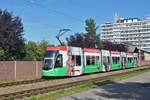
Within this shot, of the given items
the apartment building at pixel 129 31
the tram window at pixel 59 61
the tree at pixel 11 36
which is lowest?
the tram window at pixel 59 61

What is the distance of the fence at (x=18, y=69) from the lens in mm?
18812

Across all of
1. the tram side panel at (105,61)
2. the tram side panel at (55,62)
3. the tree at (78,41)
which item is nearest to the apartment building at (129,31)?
the tree at (78,41)

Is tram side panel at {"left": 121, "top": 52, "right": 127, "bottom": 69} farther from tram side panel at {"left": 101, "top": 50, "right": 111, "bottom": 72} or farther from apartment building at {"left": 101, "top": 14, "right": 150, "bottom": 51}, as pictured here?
apartment building at {"left": 101, "top": 14, "right": 150, "bottom": 51}

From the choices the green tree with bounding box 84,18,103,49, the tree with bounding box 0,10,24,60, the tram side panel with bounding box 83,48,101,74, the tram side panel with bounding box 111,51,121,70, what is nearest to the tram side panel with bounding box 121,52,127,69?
the tram side panel with bounding box 111,51,121,70

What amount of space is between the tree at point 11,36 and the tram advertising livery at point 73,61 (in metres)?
6.53

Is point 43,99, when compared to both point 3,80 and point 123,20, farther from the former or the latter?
point 123,20

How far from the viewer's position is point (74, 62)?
19.5 metres

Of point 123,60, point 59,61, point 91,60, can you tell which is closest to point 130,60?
point 123,60

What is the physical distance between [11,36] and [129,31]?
444ft

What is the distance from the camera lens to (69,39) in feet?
142

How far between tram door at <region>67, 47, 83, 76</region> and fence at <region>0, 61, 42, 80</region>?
531 centimetres

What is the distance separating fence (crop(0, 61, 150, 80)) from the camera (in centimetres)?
1881

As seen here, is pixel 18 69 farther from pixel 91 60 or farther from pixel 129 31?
pixel 129 31

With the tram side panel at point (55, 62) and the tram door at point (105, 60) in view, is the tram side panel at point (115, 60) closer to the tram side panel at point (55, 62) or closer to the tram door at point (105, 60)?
the tram door at point (105, 60)
